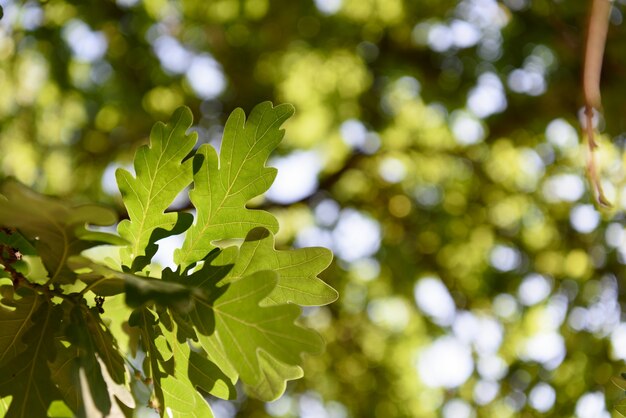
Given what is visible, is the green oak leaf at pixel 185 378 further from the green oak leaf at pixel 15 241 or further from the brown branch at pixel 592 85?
the brown branch at pixel 592 85

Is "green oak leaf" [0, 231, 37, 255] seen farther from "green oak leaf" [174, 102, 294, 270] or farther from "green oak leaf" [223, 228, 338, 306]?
"green oak leaf" [223, 228, 338, 306]

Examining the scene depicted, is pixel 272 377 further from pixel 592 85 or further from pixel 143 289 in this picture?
pixel 592 85

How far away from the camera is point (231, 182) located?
1.03 meters

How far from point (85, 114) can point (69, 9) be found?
2.34 ft

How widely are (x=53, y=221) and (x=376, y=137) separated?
143 inches

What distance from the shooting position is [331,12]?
411 centimetres

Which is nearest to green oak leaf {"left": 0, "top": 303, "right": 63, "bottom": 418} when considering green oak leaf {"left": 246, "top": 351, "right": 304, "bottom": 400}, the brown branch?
green oak leaf {"left": 246, "top": 351, "right": 304, "bottom": 400}

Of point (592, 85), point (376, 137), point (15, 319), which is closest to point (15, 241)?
point (15, 319)

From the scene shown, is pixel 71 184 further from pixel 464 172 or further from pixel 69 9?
pixel 464 172

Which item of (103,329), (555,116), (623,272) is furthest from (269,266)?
(555,116)

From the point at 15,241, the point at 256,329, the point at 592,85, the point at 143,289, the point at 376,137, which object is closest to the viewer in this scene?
the point at 143,289

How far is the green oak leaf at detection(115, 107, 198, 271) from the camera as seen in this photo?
3.26 feet

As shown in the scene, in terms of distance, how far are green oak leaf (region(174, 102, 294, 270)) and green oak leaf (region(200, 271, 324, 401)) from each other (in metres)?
0.16

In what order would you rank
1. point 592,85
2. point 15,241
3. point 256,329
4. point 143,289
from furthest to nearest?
point 592,85
point 15,241
point 256,329
point 143,289
